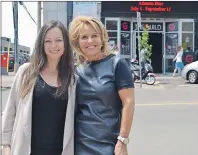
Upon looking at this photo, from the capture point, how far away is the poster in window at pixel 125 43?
22584 mm

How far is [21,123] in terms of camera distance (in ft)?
8.28

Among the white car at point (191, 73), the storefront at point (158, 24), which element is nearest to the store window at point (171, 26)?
the storefront at point (158, 24)

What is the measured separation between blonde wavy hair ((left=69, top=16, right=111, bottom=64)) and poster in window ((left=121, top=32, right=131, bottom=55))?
20012 mm

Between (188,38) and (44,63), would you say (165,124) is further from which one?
(188,38)

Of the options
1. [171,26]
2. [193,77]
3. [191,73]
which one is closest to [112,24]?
[171,26]

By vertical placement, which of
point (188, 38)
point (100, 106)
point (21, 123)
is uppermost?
point (188, 38)

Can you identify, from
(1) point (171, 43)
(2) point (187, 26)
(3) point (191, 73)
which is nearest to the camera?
(3) point (191, 73)

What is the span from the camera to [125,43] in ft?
74.4

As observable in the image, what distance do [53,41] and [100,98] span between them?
0.49 meters

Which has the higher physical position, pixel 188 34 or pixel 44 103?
pixel 188 34

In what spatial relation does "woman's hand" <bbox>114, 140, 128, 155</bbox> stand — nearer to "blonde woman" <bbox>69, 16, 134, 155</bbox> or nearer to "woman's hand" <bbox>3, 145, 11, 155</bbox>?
"blonde woman" <bbox>69, 16, 134, 155</bbox>

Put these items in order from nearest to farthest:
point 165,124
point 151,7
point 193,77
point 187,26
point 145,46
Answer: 1. point 165,124
2. point 193,77
3. point 145,46
4. point 151,7
5. point 187,26

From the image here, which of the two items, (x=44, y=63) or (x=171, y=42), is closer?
(x=44, y=63)

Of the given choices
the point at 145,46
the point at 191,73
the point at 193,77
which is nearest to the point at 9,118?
the point at 193,77
